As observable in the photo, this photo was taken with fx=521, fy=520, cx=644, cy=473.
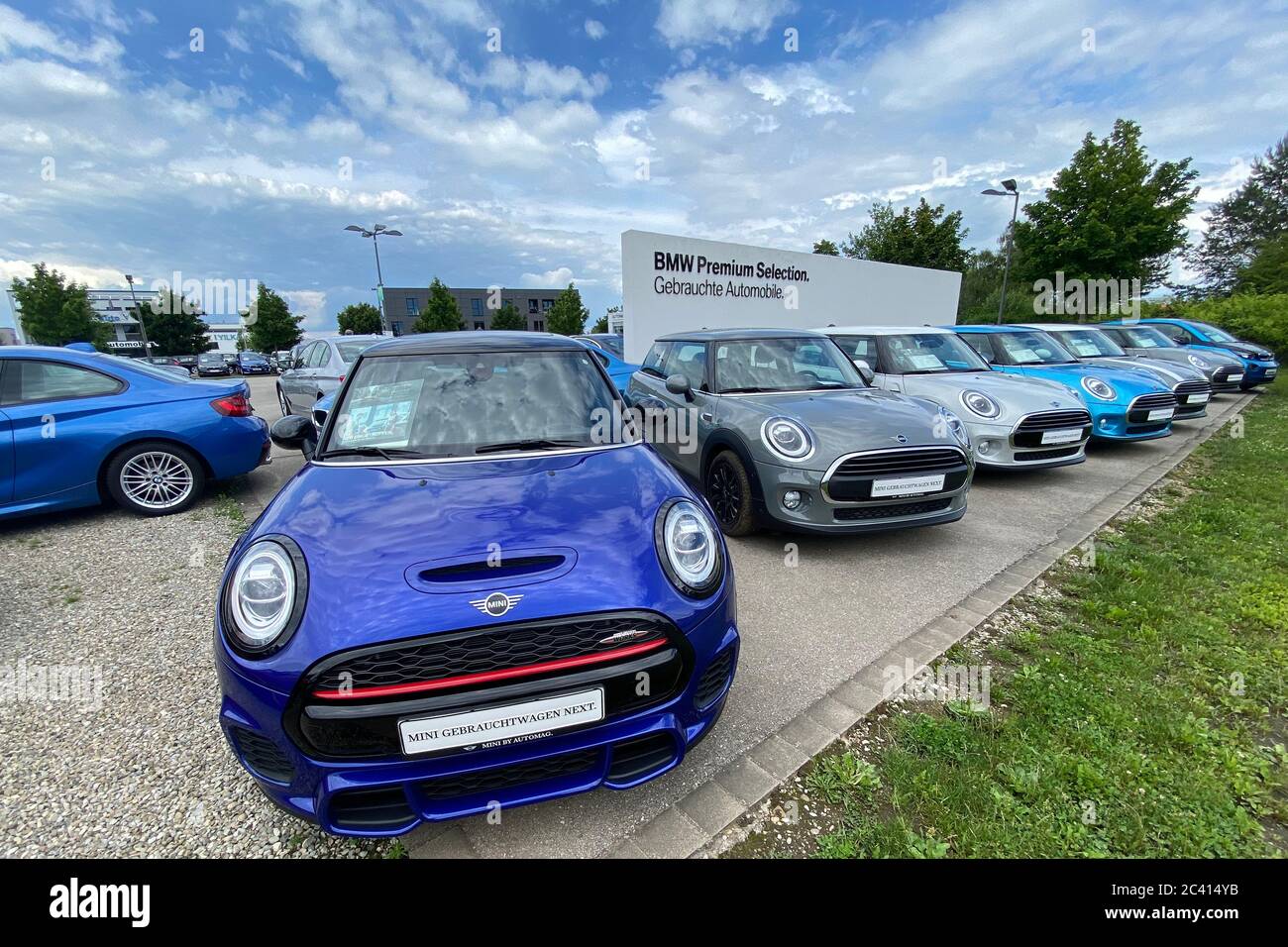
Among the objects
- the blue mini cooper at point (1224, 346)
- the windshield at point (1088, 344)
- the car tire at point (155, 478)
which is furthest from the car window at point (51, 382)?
the blue mini cooper at point (1224, 346)

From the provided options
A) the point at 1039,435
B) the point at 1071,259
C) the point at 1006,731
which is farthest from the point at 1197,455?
the point at 1071,259

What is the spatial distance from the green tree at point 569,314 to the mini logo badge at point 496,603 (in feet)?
155

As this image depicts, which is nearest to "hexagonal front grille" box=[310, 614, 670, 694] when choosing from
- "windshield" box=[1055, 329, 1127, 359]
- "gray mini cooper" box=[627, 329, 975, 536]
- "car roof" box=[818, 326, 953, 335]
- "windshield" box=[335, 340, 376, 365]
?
"gray mini cooper" box=[627, 329, 975, 536]

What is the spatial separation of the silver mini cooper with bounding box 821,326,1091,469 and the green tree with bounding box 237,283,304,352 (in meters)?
53.9

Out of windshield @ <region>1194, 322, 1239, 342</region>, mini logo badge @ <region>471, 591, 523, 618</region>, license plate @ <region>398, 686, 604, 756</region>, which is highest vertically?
windshield @ <region>1194, 322, 1239, 342</region>

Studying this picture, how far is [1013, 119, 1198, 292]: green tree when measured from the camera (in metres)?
17.2

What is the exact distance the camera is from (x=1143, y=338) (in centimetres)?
1161

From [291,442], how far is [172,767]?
161 centimetres

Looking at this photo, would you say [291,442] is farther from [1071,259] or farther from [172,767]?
[1071,259]

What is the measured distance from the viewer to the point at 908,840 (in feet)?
5.37

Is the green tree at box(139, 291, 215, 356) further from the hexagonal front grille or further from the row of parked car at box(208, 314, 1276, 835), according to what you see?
the hexagonal front grille

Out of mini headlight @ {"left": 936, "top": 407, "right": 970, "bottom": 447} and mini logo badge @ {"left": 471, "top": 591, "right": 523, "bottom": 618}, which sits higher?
mini headlight @ {"left": 936, "top": 407, "right": 970, "bottom": 447}

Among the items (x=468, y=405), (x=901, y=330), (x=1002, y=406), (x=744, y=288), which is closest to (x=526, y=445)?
(x=468, y=405)

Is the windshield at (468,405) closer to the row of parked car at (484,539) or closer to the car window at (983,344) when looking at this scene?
the row of parked car at (484,539)
